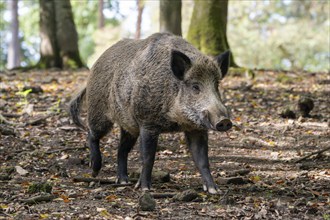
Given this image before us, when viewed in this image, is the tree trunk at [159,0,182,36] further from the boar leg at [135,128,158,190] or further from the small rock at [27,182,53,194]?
the small rock at [27,182,53,194]

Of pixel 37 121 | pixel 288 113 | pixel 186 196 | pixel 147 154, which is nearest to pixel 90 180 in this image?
pixel 147 154

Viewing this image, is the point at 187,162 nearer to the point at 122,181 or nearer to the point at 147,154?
the point at 122,181

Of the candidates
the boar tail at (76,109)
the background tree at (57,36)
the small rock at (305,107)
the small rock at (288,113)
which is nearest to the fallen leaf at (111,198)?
the boar tail at (76,109)

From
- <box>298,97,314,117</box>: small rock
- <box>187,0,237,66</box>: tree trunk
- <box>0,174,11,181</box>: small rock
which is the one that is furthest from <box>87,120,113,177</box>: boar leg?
<box>187,0,237,66</box>: tree trunk

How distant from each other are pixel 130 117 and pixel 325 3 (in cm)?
1843

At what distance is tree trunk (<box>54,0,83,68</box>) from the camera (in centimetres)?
1742

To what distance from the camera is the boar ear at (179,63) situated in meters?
6.56

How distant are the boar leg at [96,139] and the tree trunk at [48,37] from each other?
31.6 feet

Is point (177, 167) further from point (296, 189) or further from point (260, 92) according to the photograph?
point (260, 92)

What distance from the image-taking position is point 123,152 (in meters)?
7.71

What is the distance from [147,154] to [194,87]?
3.04ft

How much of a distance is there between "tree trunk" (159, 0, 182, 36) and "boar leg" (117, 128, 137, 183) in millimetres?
7354

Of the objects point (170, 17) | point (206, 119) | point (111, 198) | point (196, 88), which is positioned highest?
point (196, 88)

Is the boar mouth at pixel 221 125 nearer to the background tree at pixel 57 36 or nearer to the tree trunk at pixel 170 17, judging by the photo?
the tree trunk at pixel 170 17
